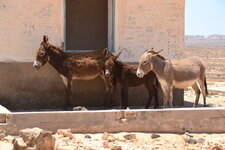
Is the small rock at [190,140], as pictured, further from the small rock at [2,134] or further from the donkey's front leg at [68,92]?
the donkey's front leg at [68,92]

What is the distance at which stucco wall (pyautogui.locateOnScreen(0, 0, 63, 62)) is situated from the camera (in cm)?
1146

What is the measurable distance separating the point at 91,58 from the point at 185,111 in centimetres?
335

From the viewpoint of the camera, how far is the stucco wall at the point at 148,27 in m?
12.2

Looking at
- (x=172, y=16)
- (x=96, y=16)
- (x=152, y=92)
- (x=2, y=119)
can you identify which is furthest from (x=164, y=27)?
(x=2, y=119)

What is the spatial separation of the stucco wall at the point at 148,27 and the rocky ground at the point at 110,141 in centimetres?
367

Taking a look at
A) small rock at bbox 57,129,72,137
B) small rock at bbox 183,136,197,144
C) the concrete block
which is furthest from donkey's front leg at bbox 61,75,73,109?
small rock at bbox 183,136,197,144

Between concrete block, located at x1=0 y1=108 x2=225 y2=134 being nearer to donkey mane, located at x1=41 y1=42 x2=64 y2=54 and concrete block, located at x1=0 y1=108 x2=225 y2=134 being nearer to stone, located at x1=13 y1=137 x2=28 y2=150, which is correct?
stone, located at x1=13 y1=137 x2=28 y2=150

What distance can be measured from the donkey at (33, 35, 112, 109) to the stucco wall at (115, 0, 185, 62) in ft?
2.29

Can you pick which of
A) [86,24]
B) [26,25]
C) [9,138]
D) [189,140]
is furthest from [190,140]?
[86,24]

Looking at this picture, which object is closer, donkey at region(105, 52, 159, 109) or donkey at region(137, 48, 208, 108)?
donkey at region(137, 48, 208, 108)

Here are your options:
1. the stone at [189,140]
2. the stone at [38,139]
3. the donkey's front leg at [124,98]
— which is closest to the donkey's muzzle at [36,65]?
the donkey's front leg at [124,98]

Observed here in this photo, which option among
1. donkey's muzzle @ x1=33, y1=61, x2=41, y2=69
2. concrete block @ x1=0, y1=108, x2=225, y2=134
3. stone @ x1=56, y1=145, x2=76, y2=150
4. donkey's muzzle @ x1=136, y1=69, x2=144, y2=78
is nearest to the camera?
stone @ x1=56, y1=145, x2=76, y2=150

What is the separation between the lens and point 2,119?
8.91 m

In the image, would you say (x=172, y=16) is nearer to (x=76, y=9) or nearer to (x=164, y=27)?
(x=164, y=27)
